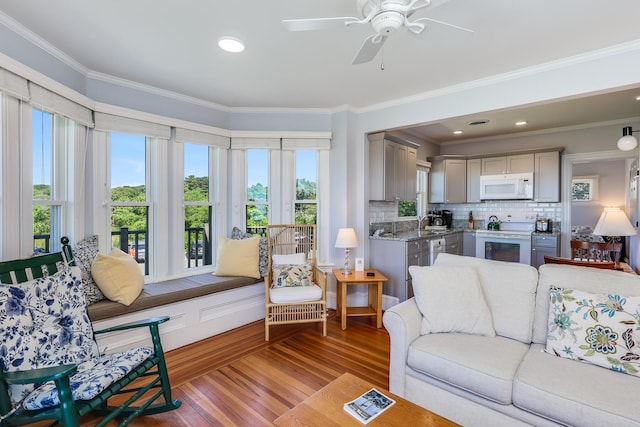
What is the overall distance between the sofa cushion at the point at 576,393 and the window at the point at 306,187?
2.76 metres

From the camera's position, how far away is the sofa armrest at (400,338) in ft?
6.49

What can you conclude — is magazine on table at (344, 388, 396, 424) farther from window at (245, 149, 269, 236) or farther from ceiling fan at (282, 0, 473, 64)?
window at (245, 149, 269, 236)

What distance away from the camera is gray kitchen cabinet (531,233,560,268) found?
15.0ft

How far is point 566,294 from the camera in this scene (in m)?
1.87

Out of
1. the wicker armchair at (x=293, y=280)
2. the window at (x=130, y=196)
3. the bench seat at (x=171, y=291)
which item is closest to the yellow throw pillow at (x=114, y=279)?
the bench seat at (x=171, y=291)

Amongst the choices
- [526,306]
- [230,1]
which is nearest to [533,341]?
[526,306]

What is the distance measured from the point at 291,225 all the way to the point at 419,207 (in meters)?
3.04

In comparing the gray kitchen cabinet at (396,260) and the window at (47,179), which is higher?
the window at (47,179)

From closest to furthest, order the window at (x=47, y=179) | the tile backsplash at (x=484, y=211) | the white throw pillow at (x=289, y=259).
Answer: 1. the window at (x=47, y=179)
2. the white throw pillow at (x=289, y=259)
3. the tile backsplash at (x=484, y=211)

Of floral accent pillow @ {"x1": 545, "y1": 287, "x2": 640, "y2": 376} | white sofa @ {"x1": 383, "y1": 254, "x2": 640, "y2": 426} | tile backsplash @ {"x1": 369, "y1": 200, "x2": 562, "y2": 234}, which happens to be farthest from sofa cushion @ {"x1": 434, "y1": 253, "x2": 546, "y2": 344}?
tile backsplash @ {"x1": 369, "y1": 200, "x2": 562, "y2": 234}

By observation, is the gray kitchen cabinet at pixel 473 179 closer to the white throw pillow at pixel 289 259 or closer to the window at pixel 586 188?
the window at pixel 586 188

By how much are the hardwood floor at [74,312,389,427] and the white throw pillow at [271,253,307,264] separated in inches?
27.9

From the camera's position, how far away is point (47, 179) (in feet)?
8.24

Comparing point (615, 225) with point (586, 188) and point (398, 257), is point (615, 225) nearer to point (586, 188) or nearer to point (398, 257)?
point (398, 257)
